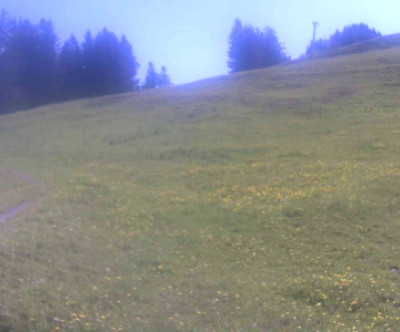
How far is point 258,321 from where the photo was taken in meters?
7.67

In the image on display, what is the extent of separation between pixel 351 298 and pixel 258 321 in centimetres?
175

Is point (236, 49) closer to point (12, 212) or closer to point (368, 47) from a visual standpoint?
point (368, 47)

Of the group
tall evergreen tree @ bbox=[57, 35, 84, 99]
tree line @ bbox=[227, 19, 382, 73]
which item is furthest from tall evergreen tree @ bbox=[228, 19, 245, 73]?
tall evergreen tree @ bbox=[57, 35, 84, 99]

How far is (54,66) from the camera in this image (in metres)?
79.3

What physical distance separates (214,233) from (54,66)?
7121 centimetres

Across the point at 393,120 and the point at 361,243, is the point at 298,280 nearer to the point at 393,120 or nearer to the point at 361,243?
the point at 361,243

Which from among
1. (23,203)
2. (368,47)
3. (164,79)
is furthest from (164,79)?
(23,203)

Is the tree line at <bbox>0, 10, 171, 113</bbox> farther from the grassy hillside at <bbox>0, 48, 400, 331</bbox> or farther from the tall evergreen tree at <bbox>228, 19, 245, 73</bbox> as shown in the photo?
the grassy hillside at <bbox>0, 48, 400, 331</bbox>

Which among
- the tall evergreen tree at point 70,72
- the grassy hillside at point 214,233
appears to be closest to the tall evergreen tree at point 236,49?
the tall evergreen tree at point 70,72

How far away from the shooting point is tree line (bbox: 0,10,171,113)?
76.8 meters

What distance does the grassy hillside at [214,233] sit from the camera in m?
7.93

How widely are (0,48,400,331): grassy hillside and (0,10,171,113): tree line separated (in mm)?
46084

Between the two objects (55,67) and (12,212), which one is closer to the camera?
(12,212)

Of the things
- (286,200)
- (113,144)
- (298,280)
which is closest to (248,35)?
(113,144)
